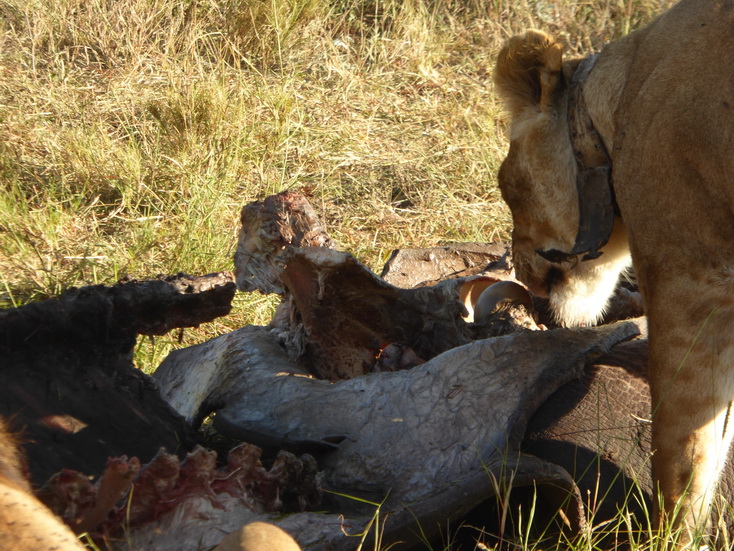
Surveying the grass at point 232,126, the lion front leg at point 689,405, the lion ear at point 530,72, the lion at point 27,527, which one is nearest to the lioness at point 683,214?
the lion front leg at point 689,405

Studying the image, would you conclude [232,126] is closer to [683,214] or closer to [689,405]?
[683,214]

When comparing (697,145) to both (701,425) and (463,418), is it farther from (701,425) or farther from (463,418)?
(463,418)

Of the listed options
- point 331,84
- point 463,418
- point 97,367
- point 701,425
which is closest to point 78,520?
point 97,367

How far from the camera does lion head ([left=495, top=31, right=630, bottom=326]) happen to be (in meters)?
2.34

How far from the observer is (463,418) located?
1930mm

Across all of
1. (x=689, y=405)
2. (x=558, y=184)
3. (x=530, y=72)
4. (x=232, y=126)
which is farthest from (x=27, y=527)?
(x=232, y=126)

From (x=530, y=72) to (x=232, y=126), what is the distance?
7.92 feet

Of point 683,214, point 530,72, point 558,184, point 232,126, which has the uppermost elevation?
point 530,72

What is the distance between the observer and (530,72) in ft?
8.32

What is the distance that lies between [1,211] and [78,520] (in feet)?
8.45

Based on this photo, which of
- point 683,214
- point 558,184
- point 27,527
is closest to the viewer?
point 27,527

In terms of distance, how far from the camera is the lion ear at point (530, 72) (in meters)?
2.48

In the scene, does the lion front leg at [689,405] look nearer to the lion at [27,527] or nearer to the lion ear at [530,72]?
the lion ear at [530,72]

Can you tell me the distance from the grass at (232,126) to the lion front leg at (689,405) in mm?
1793
